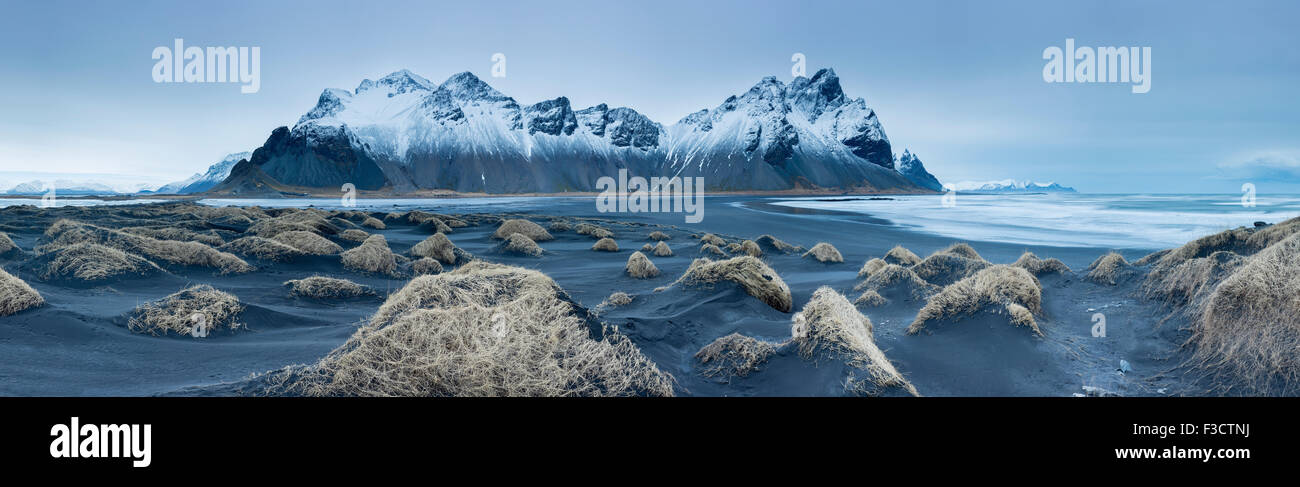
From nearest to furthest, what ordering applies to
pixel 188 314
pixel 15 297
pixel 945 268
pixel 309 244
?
pixel 15 297, pixel 188 314, pixel 945 268, pixel 309 244

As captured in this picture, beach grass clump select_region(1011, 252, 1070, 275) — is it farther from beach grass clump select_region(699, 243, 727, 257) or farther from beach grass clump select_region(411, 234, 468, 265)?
beach grass clump select_region(411, 234, 468, 265)

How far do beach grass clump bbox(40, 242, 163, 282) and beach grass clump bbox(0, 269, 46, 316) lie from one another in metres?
3.11

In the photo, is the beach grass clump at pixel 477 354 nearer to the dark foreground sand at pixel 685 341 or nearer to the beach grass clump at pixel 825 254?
the dark foreground sand at pixel 685 341

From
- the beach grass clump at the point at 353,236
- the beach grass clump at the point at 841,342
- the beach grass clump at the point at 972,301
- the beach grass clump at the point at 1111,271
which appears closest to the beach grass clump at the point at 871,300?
the beach grass clump at the point at 972,301

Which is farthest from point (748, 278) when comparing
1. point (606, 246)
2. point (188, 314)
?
point (606, 246)

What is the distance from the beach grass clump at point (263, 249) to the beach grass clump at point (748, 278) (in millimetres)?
10538

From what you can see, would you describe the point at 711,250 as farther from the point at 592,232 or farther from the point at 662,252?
the point at 592,232

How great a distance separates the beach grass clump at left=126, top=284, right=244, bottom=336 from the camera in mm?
7914

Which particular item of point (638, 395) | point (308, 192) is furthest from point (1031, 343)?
point (308, 192)

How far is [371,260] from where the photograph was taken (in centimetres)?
1522

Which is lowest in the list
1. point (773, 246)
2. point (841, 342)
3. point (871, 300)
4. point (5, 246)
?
point (871, 300)

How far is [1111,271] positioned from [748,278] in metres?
8.23

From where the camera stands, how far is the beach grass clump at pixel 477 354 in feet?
16.6
